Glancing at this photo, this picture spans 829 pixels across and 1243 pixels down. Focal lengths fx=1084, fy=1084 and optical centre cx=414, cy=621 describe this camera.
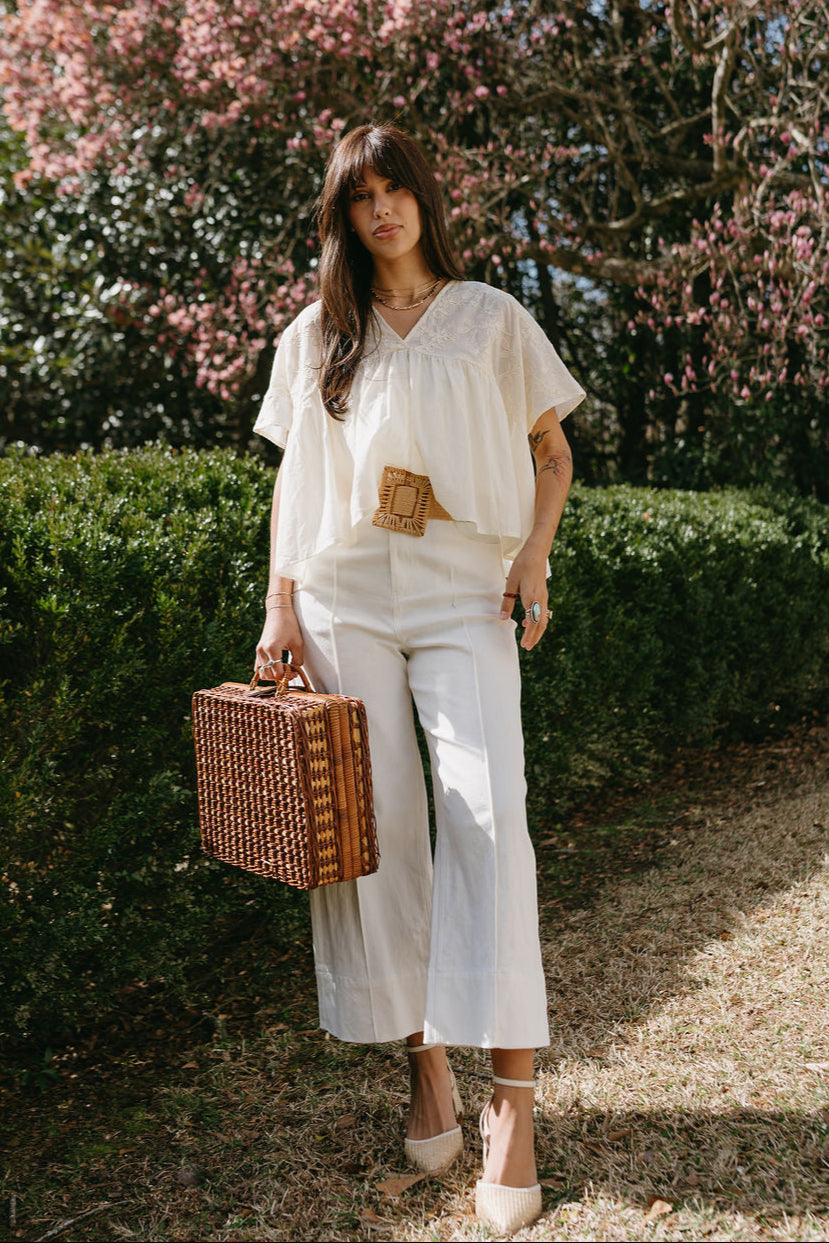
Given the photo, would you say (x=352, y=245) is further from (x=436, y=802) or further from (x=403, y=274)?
(x=436, y=802)

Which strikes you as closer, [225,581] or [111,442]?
[225,581]

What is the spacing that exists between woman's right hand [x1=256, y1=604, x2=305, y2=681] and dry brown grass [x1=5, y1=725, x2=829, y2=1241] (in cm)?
104

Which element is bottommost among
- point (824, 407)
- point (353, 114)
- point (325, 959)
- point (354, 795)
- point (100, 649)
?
point (325, 959)

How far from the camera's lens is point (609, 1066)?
2568 mm

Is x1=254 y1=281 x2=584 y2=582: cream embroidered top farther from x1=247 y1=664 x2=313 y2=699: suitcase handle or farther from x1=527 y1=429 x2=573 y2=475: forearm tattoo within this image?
x1=247 y1=664 x2=313 y2=699: suitcase handle

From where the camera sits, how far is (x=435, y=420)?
7.03 ft

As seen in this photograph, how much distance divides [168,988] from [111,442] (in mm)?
5043

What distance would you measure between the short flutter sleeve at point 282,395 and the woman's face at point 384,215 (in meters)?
0.26

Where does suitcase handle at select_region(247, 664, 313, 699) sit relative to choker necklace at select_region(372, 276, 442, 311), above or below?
below

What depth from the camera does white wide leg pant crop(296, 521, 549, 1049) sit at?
79.0 inches

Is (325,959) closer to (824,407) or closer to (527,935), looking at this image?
(527,935)

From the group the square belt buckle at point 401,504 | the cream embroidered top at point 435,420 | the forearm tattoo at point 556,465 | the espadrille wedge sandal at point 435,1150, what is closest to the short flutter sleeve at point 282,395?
the cream embroidered top at point 435,420

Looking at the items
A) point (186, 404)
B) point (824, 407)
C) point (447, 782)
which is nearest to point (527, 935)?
point (447, 782)

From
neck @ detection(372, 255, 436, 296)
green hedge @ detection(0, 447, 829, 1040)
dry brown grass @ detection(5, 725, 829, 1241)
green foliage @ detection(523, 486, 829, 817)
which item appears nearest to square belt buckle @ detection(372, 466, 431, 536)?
neck @ detection(372, 255, 436, 296)
